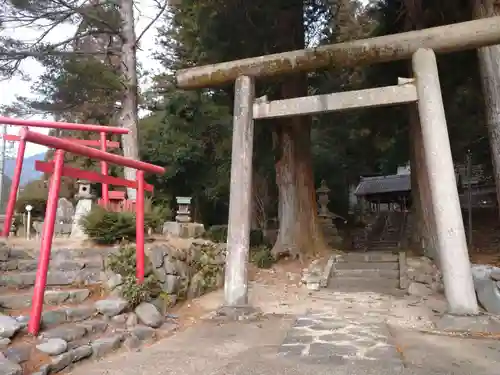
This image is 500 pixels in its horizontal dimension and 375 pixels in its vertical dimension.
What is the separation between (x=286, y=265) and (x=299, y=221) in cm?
129

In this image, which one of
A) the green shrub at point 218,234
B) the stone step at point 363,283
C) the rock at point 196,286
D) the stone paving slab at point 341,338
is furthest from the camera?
the green shrub at point 218,234

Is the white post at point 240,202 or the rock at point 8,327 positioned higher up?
the white post at point 240,202

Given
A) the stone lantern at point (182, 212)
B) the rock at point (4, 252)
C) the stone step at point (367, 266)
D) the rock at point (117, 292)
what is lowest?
the stone step at point (367, 266)

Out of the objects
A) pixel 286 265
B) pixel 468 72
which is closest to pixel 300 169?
pixel 286 265

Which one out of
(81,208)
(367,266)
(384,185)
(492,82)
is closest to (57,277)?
(81,208)

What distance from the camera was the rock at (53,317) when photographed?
4.60 m

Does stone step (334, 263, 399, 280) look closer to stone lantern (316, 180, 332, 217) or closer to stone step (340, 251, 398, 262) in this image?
stone step (340, 251, 398, 262)

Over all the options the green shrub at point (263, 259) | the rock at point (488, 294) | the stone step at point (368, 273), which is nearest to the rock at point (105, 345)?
the rock at point (488, 294)

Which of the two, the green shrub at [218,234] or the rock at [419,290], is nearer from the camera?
the rock at [419,290]

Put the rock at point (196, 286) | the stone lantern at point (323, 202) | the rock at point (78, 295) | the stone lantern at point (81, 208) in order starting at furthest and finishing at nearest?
1. the stone lantern at point (323, 202)
2. the stone lantern at point (81, 208)
3. the rock at point (196, 286)
4. the rock at point (78, 295)

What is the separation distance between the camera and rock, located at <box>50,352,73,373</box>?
12.6ft

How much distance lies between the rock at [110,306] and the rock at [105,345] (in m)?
0.44

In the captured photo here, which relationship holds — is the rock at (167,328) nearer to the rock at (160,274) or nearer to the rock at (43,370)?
the rock at (160,274)

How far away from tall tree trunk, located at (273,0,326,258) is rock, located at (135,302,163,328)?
5.77 m
